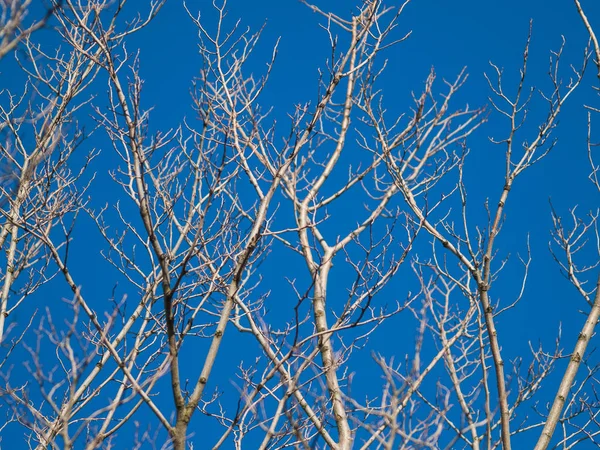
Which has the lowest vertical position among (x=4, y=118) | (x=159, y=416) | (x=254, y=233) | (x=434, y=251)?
(x=159, y=416)

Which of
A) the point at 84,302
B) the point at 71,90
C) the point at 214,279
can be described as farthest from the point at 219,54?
the point at 84,302

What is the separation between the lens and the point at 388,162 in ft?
14.5

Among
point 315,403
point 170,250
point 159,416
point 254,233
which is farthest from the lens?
point 170,250

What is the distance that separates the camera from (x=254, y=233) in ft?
11.8

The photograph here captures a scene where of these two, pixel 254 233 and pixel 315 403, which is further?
pixel 315 403

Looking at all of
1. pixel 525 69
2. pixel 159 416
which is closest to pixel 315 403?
pixel 159 416

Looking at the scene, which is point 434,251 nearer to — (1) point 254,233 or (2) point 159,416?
(1) point 254,233

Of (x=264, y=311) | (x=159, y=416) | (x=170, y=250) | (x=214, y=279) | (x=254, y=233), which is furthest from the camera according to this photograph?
(x=264, y=311)

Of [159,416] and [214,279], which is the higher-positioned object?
[214,279]

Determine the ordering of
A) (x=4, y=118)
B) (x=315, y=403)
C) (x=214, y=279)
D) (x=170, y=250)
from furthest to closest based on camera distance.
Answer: (x=4, y=118), (x=170, y=250), (x=315, y=403), (x=214, y=279)

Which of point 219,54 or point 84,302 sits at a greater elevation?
point 219,54

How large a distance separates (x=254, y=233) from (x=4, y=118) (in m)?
3.38

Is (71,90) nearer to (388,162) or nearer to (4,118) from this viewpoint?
(4,118)

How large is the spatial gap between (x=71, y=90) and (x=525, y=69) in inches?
126
